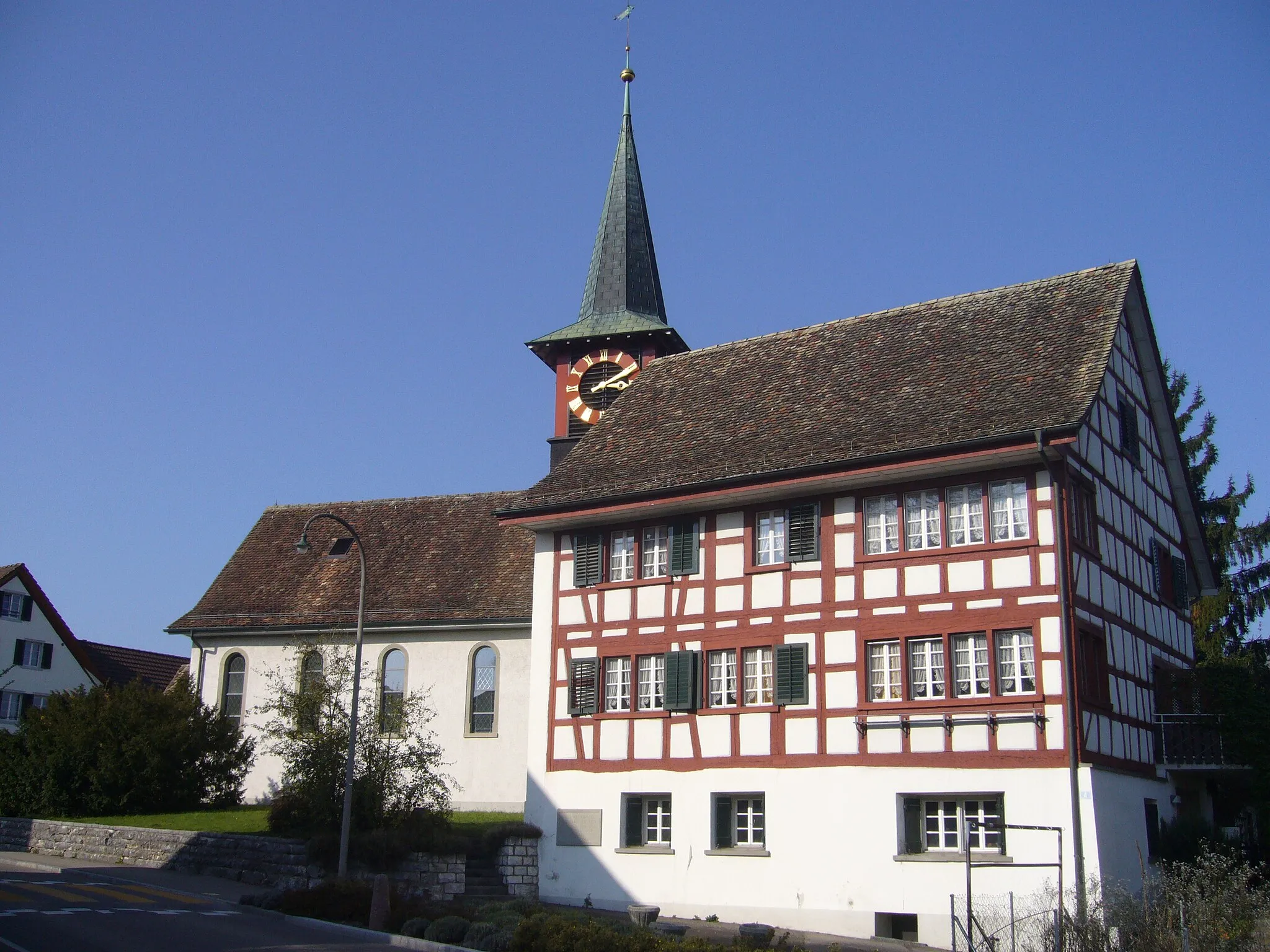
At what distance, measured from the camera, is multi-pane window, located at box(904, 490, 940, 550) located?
954 inches

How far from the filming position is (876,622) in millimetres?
24406

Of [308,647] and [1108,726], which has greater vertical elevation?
[308,647]

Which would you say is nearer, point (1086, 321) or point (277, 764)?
point (1086, 321)

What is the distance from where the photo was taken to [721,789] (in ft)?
83.4

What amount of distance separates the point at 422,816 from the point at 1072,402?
1418cm

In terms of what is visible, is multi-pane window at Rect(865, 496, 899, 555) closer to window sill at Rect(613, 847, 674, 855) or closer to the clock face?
window sill at Rect(613, 847, 674, 855)

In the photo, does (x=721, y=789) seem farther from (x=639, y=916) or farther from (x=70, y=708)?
(x=70, y=708)

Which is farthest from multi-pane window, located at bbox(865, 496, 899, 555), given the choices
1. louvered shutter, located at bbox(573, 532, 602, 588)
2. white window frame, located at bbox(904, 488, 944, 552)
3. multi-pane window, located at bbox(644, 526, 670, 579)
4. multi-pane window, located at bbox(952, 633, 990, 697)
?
louvered shutter, located at bbox(573, 532, 602, 588)

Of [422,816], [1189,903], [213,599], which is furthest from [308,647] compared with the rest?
[1189,903]

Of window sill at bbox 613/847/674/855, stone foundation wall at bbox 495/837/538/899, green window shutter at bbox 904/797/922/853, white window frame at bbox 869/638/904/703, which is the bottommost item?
stone foundation wall at bbox 495/837/538/899

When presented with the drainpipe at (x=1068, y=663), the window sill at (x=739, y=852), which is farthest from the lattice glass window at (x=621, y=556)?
the drainpipe at (x=1068, y=663)

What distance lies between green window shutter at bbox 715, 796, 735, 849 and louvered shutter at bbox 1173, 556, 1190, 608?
426 inches

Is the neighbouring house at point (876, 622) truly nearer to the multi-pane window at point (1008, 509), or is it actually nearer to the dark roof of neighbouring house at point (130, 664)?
the multi-pane window at point (1008, 509)

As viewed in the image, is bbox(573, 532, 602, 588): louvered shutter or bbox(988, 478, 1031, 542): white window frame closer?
bbox(988, 478, 1031, 542): white window frame
